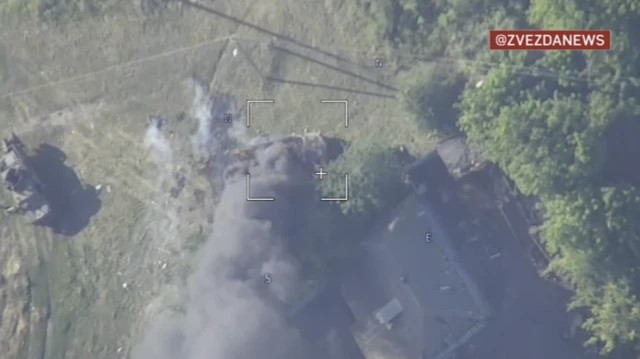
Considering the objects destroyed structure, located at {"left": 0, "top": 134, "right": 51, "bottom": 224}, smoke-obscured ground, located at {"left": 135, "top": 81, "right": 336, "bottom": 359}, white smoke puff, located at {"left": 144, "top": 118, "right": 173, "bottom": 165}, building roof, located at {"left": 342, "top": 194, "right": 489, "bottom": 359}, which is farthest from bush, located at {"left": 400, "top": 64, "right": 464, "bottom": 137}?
destroyed structure, located at {"left": 0, "top": 134, "right": 51, "bottom": 224}

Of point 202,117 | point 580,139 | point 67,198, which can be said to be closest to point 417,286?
point 580,139

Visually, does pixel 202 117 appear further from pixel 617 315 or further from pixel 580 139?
pixel 617 315

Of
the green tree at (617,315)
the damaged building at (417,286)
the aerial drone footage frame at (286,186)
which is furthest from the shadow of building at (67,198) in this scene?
the green tree at (617,315)

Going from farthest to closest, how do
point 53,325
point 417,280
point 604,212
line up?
1. point 53,325
2. point 417,280
3. point 604,212

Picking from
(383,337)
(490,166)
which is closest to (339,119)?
(490,166)

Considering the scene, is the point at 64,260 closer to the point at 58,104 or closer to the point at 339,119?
the point at 58,104

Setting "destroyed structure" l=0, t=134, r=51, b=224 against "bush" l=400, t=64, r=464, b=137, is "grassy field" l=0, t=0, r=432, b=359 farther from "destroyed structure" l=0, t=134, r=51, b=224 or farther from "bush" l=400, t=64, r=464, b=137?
"bush" l=400, t=64, r=464, b=137

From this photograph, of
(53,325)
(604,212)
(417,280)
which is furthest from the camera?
(53,325)
